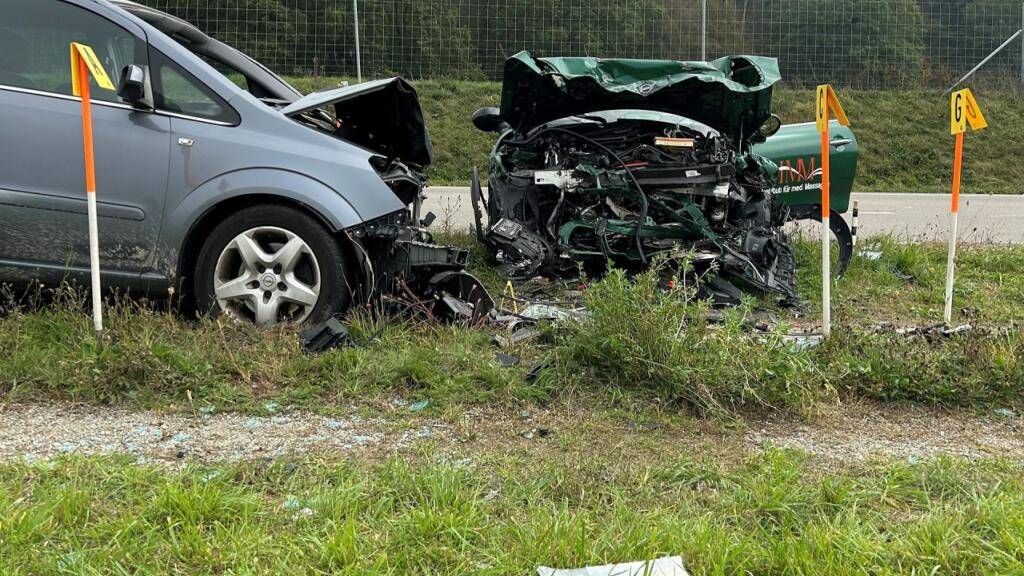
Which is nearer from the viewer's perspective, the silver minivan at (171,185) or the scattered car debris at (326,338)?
the scattered car debris at (326,338)

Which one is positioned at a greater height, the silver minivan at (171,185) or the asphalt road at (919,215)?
the silver minivan at (171,185)

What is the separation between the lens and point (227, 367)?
401 centimetres

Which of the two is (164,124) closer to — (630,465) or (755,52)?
(630,465)

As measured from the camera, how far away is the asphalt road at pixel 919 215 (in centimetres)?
980

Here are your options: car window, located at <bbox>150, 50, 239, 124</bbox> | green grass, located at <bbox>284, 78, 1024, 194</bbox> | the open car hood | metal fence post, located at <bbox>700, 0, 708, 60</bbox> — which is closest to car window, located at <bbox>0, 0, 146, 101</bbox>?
Answer: car window, located at <bbox>150, 50, 239, 124</bbox>

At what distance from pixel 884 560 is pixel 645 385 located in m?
1.65

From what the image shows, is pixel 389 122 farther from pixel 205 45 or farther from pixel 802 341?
pixel 802 341

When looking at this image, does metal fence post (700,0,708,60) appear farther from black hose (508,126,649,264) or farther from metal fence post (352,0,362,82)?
black hose (508,126,649,264)

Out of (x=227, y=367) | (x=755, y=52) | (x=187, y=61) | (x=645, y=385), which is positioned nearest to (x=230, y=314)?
(x=227, y=367)

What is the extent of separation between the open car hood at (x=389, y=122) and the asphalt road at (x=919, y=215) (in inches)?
116

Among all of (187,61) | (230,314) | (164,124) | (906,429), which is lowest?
(906,429)

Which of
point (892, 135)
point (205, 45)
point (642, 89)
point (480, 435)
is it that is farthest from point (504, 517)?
point (892, 135)

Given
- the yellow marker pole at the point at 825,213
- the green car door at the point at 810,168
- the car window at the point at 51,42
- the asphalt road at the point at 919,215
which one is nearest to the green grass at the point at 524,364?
the yellow marker pole at the point at 825,213

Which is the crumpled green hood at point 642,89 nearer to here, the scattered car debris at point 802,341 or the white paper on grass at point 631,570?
the scattered car debris at point 802,341
